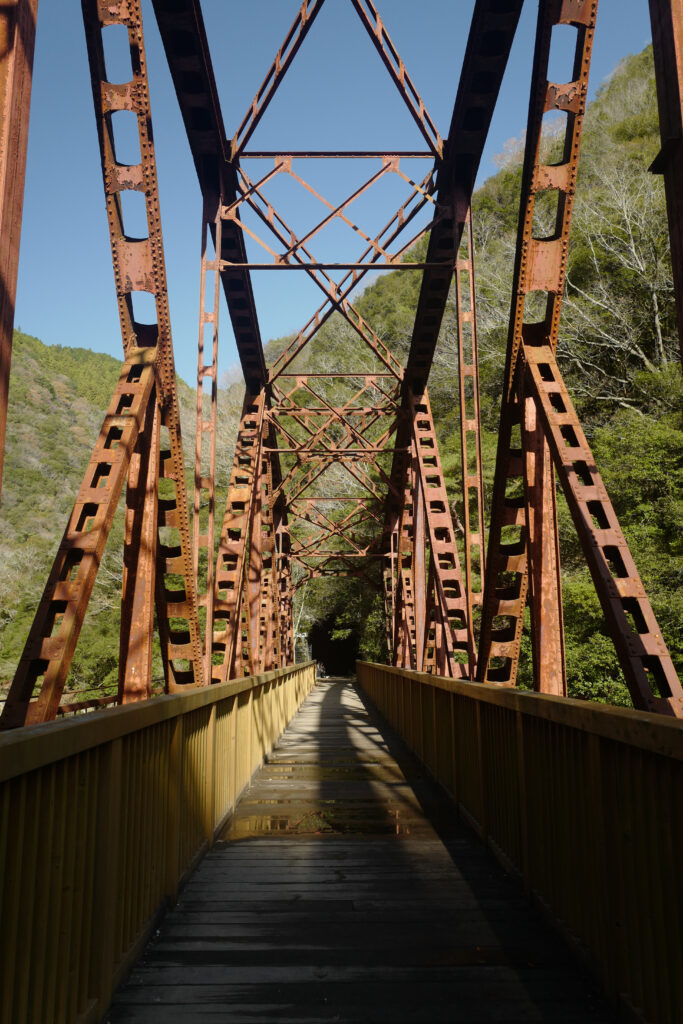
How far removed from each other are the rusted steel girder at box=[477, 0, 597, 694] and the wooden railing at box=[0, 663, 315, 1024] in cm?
241

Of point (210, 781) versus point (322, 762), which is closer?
point (210, 781)

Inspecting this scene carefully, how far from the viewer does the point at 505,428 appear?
18.9 ft

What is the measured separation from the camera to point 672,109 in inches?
105

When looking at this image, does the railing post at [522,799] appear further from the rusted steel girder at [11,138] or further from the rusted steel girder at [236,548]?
the rusted steel girder at [236,548]

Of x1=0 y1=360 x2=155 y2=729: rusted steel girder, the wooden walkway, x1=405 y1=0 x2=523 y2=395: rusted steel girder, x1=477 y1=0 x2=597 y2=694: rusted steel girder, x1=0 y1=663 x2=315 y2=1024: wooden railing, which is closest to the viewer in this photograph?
x1=0 y1=663 x2=315 y2=1024: wooden railing

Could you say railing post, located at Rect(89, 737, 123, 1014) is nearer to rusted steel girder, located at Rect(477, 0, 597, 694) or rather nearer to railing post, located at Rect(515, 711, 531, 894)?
railing post, located at Rect(515, 711, 531, 894)

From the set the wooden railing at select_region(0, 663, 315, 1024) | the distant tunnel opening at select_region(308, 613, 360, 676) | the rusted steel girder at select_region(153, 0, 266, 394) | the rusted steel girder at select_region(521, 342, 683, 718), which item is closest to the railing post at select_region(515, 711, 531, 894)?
the rusted steel girder at select_region(521, 342, 683, 718)

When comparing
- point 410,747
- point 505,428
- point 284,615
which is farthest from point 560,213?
point 284,615

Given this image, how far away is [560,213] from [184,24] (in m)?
4.24

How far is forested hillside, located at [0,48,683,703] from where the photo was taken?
50.8 feet

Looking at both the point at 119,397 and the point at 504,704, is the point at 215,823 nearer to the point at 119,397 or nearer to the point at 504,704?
the point at 504,704

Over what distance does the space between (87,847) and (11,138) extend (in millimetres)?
2341

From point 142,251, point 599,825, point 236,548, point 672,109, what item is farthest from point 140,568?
point 236,548

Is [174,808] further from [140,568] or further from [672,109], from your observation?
[672,109]
